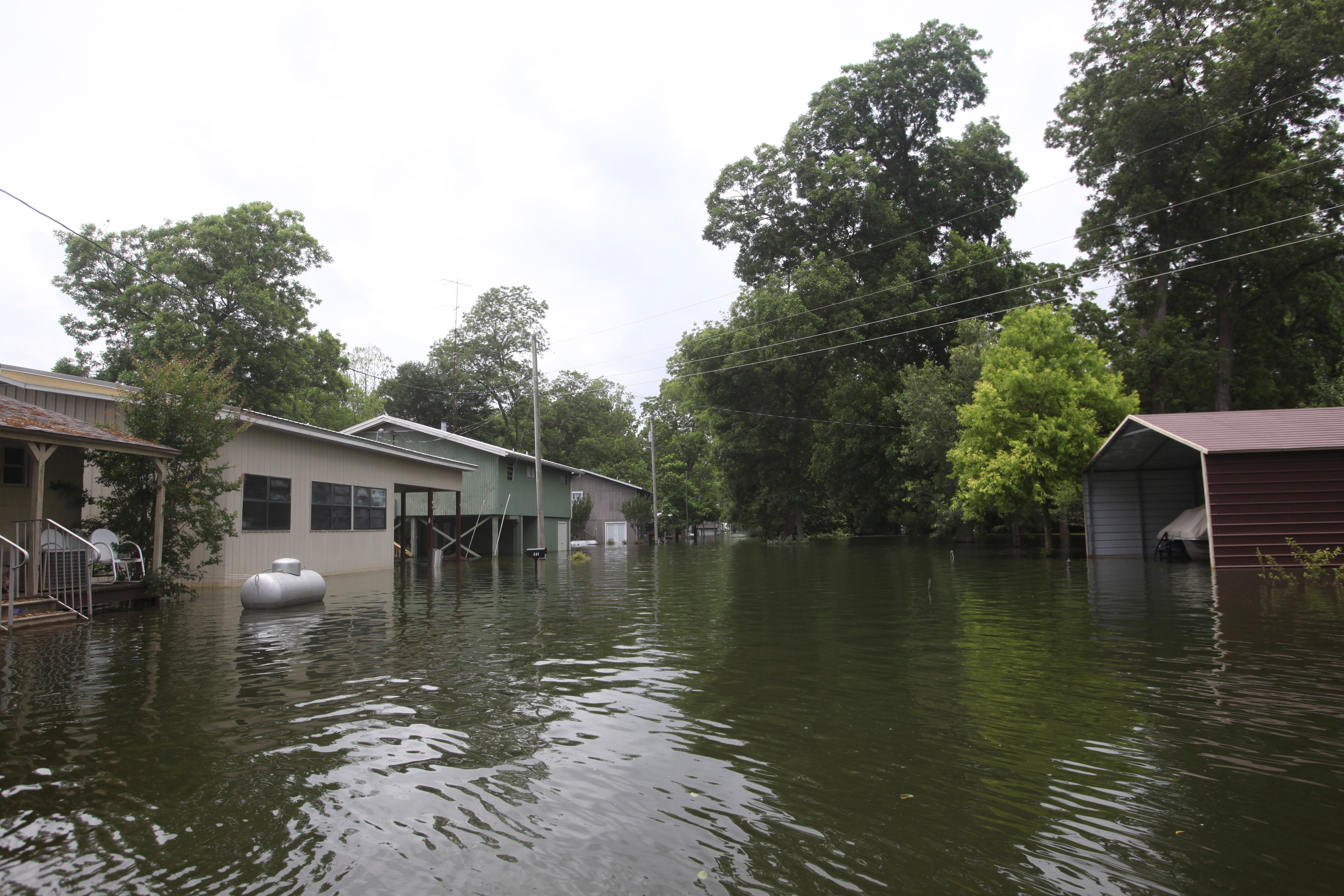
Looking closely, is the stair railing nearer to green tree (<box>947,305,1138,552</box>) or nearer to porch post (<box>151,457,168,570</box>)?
porch post (<box>151,457,168,570</box>)

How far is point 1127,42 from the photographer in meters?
33.9

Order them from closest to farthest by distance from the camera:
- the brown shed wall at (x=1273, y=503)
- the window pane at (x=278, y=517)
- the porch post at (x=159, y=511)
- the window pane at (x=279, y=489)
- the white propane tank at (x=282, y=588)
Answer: the white propane tank at (x=282, y=588) → the porch post at (x=159, y=511) → the brown shed wall at (x=1273, y=503) → the window pane at (x=278, y=517) → the window pane at (x=279, y=489)

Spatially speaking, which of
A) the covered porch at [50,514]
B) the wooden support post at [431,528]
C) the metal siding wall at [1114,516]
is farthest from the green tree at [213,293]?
the metal siding wall at [1114,516]

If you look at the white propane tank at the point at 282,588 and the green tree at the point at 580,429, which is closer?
the white propane tank at the point at 282,588

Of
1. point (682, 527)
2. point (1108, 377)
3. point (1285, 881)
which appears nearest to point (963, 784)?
point (1285, 881)

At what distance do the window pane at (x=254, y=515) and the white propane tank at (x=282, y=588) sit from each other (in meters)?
4.67

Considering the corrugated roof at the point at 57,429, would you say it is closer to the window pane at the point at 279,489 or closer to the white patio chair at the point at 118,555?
the white patio chair at the point at 118,555

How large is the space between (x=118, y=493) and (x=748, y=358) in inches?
1358

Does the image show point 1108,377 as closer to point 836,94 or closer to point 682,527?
point 836,94

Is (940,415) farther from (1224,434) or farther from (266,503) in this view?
(266,503)

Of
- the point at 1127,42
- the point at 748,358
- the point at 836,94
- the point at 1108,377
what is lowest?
the point at 1108,377

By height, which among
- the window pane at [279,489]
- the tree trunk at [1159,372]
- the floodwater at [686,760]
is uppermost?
the tree trunk at [1159,372]

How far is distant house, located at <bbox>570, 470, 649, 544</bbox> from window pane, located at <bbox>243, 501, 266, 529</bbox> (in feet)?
108

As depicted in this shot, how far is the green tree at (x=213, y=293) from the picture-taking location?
37.3 m
